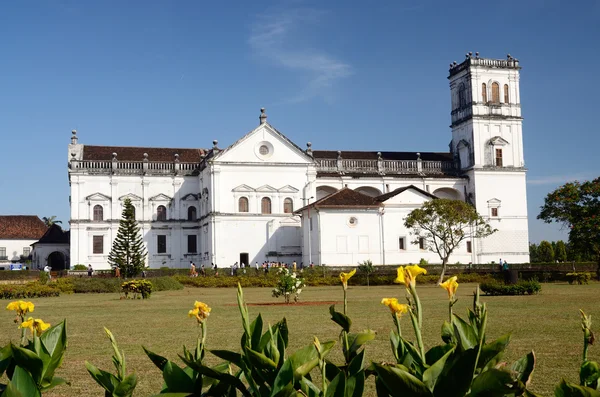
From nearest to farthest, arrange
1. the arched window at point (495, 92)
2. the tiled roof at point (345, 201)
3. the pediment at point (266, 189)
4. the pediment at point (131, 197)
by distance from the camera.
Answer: the tiled roof at point (345, 201), the pediment at point (266, 189), the pediment at point (131, 197), the arched window at point (495, 92)

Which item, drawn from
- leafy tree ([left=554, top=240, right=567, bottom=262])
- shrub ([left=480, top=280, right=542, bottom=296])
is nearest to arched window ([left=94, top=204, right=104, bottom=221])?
shrub ([left=480, top=280, right=542, bottom=296])

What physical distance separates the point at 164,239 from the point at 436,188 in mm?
23100

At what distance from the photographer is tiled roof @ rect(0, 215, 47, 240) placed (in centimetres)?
7338

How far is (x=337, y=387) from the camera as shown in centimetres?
280

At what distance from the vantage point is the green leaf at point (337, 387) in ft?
9.16

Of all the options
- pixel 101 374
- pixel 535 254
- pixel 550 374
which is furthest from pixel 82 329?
pixel 535 254

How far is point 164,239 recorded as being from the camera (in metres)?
56.5

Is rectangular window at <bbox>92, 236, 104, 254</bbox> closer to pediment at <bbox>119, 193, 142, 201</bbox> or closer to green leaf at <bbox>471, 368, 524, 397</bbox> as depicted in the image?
pediment at <bbox>119, 193, 142, 201</bbox>

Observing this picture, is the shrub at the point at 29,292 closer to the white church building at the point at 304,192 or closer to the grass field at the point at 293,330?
the grass field at the point at 293,330

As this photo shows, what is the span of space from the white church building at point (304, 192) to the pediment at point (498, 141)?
0.27 feet

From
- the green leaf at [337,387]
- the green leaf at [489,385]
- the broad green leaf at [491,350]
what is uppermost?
the broad green leaf at [491,350]

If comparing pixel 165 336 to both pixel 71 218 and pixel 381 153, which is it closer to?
pixel 71 218

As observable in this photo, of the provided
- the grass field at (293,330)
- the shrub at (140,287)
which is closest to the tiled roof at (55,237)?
the shrub at (140,287)

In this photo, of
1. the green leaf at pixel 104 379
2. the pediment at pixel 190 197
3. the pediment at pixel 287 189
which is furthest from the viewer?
the pediment at pixel 190 197
